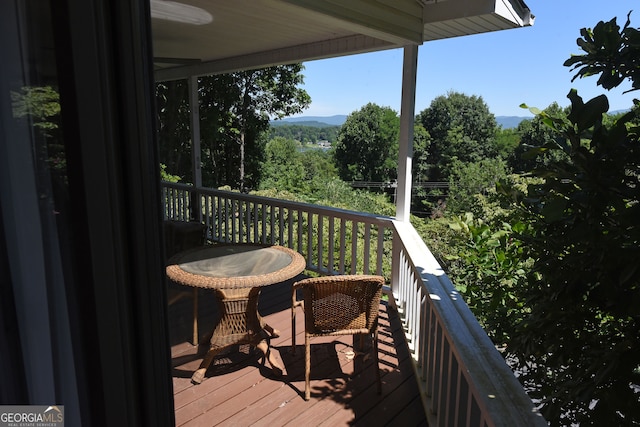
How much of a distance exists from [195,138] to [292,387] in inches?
130

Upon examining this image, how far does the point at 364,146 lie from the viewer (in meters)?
28.9

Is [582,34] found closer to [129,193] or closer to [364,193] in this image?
[129,193]

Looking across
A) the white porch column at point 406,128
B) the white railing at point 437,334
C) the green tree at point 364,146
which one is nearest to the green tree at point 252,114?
the white railing at point 437,334

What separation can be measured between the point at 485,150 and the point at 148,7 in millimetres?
34882

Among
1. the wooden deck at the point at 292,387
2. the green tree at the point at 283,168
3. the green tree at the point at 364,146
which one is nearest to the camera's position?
the wooden deck at the point at 292,387

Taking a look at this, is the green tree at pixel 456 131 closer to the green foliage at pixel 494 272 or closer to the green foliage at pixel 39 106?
the green foliage at pixel 494 272

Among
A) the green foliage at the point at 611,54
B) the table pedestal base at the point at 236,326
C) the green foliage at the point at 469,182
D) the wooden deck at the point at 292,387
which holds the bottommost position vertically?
the green foliage at the point at 469,182

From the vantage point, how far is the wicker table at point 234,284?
2488mm

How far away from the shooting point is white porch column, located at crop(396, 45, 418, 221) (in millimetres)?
3447

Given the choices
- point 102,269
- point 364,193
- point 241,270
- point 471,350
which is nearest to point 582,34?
point 471,350

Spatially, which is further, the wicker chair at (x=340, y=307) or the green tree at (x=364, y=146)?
the green tree at (x=364, y=146)

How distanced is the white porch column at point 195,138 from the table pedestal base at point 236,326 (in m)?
2.28

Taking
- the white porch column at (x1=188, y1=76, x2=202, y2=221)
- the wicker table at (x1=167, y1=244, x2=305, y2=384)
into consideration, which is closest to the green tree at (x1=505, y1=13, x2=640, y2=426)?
the wicker table at (x1=167, y1=244, x2=305, y2=384)

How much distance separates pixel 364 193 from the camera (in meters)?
26.4
